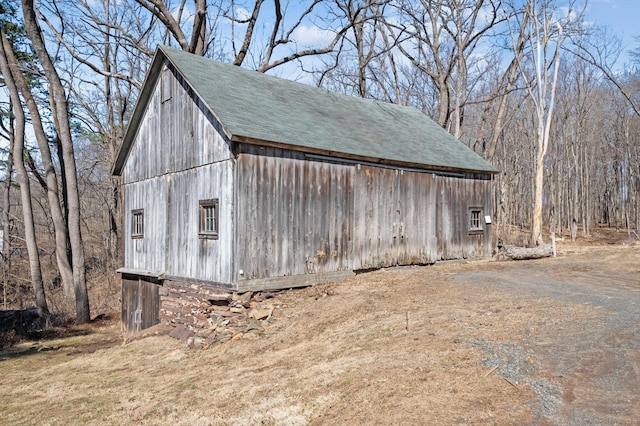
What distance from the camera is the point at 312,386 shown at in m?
6.27

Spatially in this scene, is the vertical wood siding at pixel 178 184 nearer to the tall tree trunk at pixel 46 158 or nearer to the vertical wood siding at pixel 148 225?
the vertical wood siding at pixel 148 225

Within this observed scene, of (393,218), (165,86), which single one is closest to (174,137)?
(165,86)

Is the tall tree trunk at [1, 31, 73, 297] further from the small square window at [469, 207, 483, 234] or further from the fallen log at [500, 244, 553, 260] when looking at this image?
the fallen log at [500, 244, 553, 260]

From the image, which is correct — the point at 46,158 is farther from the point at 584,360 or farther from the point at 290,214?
the point at 584,360

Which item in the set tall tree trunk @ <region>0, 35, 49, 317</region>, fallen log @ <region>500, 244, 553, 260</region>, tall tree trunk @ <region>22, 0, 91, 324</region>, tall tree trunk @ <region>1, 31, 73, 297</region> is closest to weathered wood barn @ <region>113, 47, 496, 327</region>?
fallen log @ <region>500, 244, 553, 260</region>

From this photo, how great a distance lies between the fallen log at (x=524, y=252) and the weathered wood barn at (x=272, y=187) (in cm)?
81

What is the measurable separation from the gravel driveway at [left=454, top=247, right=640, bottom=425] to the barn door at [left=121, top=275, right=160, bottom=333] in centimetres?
1024

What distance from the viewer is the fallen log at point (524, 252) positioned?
680 inches

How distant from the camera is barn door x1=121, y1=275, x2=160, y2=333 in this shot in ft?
46.9

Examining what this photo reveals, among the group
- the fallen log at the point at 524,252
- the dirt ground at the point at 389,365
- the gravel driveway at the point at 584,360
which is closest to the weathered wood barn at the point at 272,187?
the fallen log at the point at 524,252

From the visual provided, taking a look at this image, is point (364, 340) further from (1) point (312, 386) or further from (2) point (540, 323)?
(2) point (540, 323)

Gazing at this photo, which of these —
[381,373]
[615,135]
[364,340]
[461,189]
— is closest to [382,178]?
[461,189]

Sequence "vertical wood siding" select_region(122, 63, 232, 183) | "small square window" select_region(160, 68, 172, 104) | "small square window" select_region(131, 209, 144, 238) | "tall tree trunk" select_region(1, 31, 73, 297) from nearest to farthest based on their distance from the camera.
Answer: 1. "vertical wood siding" select_region(122, 63, 232, 183)
2. "small square window" select_region(160, 68, 172, 104)
3. "small square window" select_region(131, 209, 144, 238)
4. "tall tree trunk" select_region(1, 31, 73, 297)

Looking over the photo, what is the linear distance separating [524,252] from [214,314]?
12.2m
